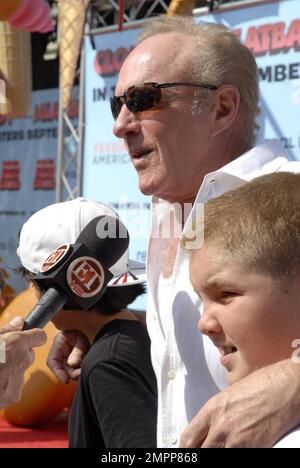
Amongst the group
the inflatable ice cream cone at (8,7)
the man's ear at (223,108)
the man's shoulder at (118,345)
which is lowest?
the man's shoulder at (118,345)

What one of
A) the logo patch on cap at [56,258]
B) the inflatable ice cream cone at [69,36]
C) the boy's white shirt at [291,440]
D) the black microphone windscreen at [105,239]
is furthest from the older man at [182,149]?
the inflatable ice cream cone at [69,36]

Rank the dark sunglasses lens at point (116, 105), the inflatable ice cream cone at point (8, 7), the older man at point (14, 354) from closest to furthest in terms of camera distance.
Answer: the older man at point (14, 354) < the dark sunglasses lens at point (116, 105) < the inflatable ice cream cone at point (8, 7)

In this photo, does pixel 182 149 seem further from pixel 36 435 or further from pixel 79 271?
pixel 36 435

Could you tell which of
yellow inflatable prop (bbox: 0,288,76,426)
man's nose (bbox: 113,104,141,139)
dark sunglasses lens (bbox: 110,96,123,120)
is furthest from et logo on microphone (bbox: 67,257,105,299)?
yellow inflatable prop (bbox: 0,288,76,426)

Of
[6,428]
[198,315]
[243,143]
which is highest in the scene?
[243,143]

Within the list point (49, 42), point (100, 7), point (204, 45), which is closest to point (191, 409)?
point (204, 45)

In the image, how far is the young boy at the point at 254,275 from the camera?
1128mm

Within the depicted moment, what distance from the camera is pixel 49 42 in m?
7.03

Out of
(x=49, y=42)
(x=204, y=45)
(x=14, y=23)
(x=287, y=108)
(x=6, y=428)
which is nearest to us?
(x=204, y=45)

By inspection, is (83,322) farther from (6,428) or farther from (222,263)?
(6,428)

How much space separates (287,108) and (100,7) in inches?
83.2

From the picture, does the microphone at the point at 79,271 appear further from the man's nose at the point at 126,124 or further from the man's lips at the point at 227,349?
the man's lips at the point at 227,349

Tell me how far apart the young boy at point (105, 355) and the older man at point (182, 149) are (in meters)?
0.08

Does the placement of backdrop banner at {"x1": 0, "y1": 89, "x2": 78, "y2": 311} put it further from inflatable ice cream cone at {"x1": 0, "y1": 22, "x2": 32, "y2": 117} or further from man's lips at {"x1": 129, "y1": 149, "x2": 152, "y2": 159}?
man's lips at {"x1": 129, "y1": 149, "x2": 152, "y2": 159}
